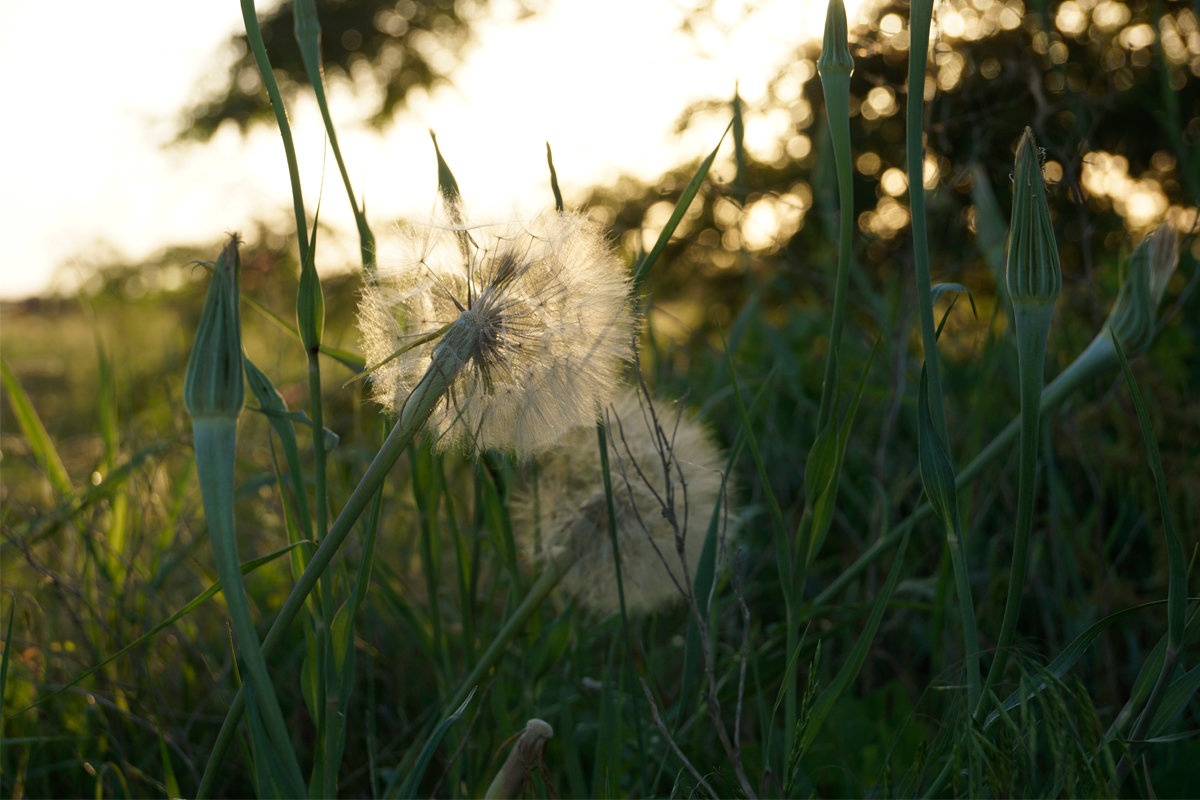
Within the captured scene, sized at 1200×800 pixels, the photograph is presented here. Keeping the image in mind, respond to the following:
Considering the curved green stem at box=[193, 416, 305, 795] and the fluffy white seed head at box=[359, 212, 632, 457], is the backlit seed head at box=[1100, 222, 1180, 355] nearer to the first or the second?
the fluffy white seed head at box=[359, 212, 632, 457]

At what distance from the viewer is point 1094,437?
1.85 metres

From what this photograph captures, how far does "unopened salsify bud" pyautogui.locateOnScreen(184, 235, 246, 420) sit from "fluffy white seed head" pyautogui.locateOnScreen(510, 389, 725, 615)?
53 centimetres

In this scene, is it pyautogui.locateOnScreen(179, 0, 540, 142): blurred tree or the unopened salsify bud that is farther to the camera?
pyautogui.locateOnScreen(179, 0, 540, 142): blurred tree

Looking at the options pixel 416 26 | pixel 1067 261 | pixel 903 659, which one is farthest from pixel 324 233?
pixel 416 26

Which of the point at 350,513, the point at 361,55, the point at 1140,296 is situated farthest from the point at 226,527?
the point at 361,55

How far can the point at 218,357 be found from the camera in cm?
62

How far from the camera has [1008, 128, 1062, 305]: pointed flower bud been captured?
69 centimetres

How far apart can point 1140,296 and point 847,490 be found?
3.33 ft

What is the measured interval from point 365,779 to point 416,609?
30 centimetres

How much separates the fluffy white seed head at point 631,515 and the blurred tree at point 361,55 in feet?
18.6

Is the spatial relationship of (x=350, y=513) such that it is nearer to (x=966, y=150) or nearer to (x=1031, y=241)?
(x=1031, y=241)

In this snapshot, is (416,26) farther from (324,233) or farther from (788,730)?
(788,730)

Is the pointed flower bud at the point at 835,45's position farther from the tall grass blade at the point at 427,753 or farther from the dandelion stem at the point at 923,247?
the tall grass blade at the point at 427,753

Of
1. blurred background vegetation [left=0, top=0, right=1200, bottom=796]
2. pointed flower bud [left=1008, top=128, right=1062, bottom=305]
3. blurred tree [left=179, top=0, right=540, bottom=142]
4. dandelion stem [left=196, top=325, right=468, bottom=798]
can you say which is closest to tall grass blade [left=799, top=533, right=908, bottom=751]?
blurred background vegetation [left=0, top=0, right=1200, bottom=796]
